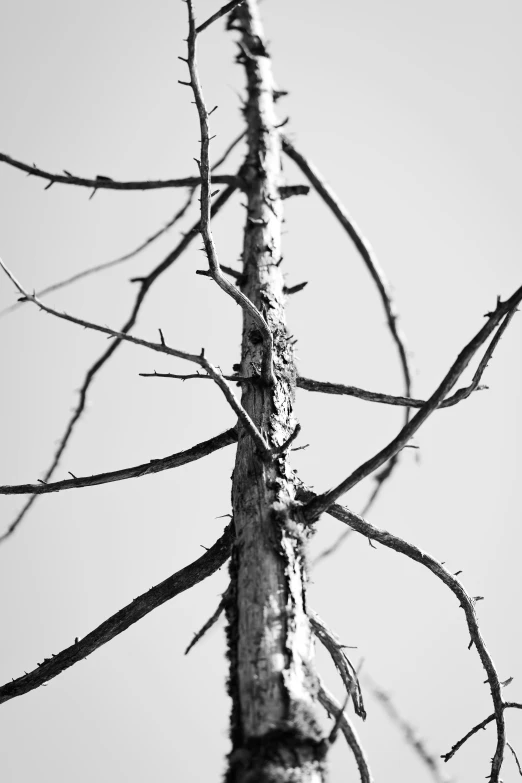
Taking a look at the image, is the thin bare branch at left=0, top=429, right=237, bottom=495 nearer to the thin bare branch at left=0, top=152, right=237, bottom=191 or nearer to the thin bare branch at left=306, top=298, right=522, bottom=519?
the thin bare branch at left=306, top=298, right=522, bottom=519

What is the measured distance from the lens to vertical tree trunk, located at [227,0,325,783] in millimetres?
1879

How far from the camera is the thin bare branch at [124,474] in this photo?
8.92 feet

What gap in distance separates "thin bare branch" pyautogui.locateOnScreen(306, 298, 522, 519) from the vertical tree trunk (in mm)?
317

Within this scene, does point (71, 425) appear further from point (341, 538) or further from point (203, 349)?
point (203, 349)

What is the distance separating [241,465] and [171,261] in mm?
2300

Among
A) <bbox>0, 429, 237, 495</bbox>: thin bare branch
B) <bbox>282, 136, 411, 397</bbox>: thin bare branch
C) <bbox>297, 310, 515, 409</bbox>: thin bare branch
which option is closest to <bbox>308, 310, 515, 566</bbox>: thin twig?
<bbox>297, 310, 515, 409</bbox>: thin bare branch

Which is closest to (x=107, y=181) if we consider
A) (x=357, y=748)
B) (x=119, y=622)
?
(x=119, y=622)

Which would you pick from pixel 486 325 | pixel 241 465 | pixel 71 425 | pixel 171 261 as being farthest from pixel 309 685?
pixel 171 261

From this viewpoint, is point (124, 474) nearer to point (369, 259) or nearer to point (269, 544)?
point (269, 544)

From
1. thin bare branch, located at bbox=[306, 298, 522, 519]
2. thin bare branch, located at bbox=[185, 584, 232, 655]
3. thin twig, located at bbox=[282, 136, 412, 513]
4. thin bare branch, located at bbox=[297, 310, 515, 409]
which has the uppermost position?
thin twig, located at bbox=[282, 136, 412, 513]

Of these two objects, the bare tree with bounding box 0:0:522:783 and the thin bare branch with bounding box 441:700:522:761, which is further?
the thin bare branch with bounding box 441:700:522:761

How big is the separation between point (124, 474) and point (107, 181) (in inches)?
87.1

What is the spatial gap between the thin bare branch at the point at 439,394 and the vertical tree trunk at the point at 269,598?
1.04ft

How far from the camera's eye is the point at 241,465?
2703 mm
